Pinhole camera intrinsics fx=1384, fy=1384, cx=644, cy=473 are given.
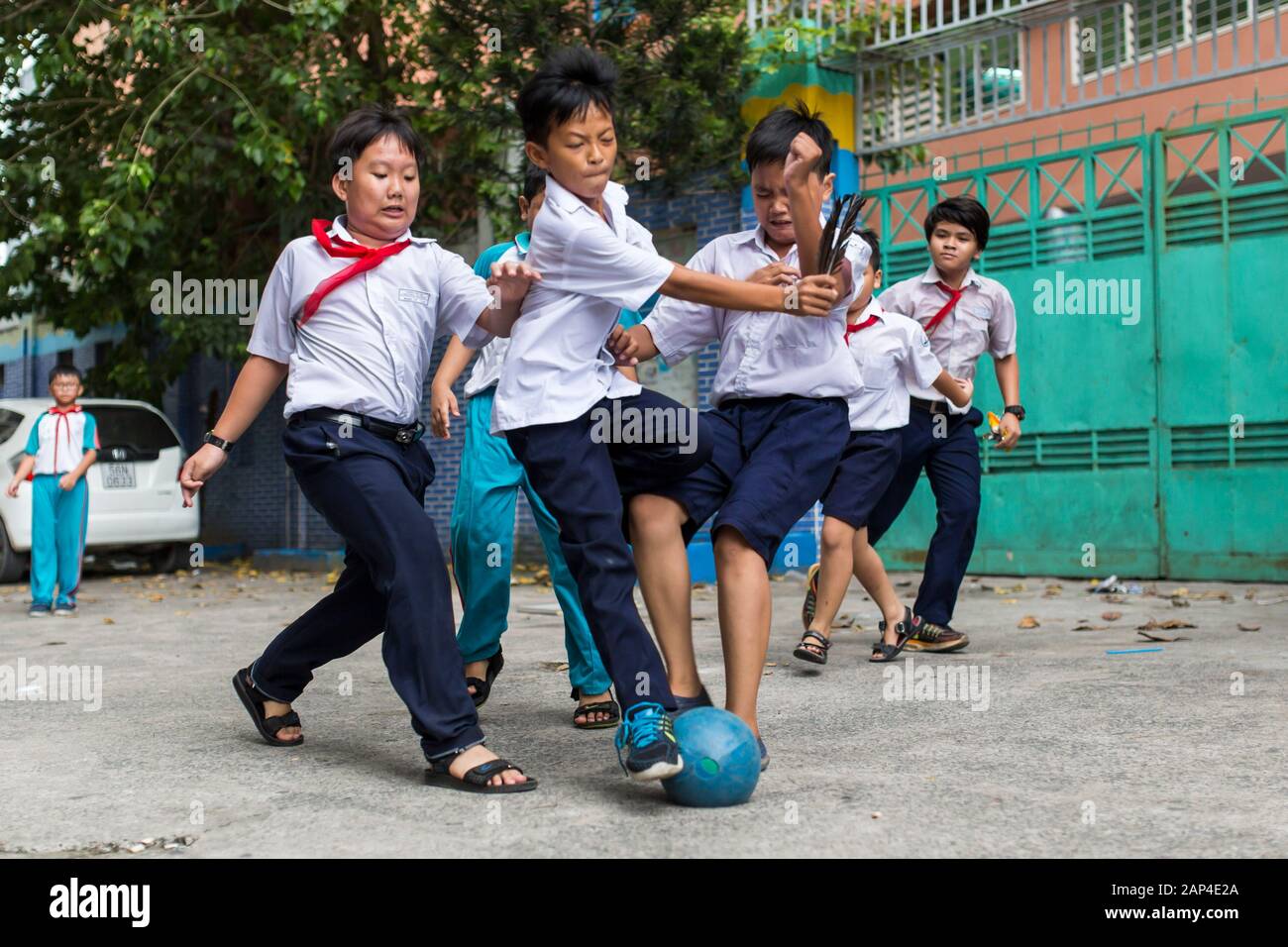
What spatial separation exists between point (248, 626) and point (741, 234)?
16.6 ft

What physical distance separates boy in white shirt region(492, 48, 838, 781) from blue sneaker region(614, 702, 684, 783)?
7 cm

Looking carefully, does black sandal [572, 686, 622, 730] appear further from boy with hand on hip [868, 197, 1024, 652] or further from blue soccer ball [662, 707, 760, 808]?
boy with hand on hip [868, 197, 1024, 652]

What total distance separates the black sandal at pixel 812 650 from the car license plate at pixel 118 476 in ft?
28.5

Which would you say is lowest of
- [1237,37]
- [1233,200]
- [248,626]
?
[248,626]

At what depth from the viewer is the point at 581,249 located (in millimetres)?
3500

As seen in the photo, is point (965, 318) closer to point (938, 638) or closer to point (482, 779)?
point (938, 638)

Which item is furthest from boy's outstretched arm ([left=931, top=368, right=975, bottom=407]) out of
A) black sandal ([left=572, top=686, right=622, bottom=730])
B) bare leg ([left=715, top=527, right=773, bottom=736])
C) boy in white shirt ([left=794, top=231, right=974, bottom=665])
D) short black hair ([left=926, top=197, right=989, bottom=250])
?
bare leg ([left=715, top=527, right=773, bottom=736])

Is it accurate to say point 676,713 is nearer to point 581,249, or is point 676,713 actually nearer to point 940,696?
point 581,249

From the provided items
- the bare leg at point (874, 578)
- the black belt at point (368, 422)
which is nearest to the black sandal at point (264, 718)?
the black belt at point (368, 422)

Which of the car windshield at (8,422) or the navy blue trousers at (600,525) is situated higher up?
the car windshield at (8,422)

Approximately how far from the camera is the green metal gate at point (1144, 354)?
8.83m

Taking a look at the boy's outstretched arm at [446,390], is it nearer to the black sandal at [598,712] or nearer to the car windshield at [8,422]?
the black sandal at [598,712]

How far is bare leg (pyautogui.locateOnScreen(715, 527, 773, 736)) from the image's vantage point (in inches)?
143
